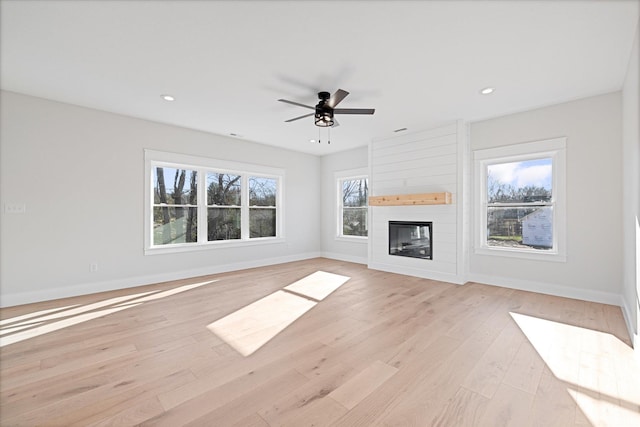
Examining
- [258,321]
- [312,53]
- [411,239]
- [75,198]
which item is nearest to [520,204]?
[411,239]

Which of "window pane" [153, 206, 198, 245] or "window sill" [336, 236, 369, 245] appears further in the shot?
"window sill" [336, 236, 369, 245]

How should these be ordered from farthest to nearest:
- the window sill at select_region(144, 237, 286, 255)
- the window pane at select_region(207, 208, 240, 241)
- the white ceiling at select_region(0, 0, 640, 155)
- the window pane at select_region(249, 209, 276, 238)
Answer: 1. the window pane at select_region(249, 209, 276, 238)
2. the window pane at select_region(207, 208, 240, 241)
3. the window sill at select_region(144, 237, 286, 255)
4. the white ceiling at select_region(0, 0, 640, 155)

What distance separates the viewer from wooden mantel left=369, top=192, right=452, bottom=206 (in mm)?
4816

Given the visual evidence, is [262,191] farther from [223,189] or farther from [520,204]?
[520,204]

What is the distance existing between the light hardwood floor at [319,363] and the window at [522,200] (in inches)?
37.9

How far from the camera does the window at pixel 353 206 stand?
6.94 meters

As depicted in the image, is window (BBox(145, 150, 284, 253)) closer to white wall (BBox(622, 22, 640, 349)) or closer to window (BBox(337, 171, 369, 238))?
window (BBox(337, 171, 369, 238))

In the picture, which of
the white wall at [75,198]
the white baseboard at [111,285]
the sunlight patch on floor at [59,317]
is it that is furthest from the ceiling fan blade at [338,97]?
the white baseboard at [111,285]

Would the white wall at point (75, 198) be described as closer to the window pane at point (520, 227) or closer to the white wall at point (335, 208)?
the white wall at point (335, 208)

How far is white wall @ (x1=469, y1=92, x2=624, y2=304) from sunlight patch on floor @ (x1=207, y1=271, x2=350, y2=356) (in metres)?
3.36

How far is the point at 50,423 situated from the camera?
163 centimetres

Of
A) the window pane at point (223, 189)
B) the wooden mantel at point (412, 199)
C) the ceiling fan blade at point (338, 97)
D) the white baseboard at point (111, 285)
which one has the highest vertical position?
the ceiling fan blade at point (338, 97)

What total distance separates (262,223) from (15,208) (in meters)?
4.01

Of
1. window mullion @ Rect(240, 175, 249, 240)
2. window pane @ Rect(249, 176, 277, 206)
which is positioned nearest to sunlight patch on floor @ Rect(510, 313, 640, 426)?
→ window mullion @ Rect(240, 175, 249, 240)
